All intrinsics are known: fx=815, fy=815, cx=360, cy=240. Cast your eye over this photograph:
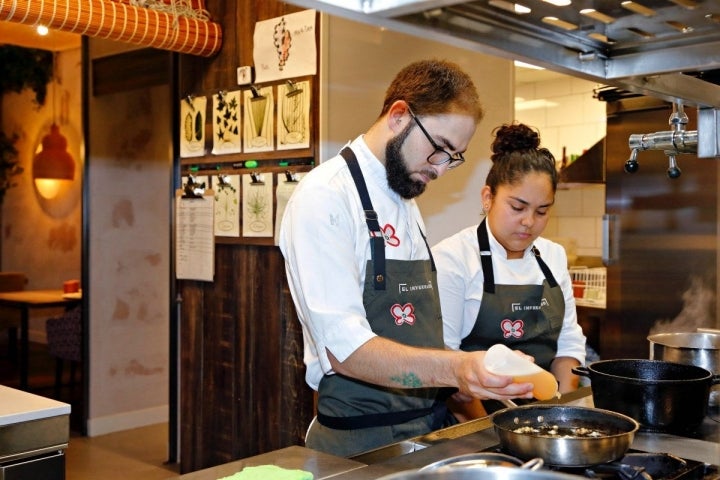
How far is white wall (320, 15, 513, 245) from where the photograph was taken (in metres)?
4.05

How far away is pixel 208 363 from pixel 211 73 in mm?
1666

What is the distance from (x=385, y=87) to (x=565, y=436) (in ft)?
9.73

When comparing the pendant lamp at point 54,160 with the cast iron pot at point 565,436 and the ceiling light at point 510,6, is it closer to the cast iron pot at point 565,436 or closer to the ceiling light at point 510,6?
the cast iron pot at point 565,436

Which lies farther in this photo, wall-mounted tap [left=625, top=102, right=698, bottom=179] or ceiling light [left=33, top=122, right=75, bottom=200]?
ceiling light [left=33, top=122, right=75, bottom=200]

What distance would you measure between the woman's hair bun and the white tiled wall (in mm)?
3790

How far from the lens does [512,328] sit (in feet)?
9.01

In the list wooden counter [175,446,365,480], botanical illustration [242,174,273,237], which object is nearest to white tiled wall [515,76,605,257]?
botanical illustration [242,174,273,237]

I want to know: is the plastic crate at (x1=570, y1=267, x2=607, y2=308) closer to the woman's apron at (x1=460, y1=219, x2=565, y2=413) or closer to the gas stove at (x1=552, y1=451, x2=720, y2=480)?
the woman's apron at (x1=460, y1=219, x2=565, y2=413)

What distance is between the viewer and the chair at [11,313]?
7.40m

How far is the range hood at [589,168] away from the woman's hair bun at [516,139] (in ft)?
7.87

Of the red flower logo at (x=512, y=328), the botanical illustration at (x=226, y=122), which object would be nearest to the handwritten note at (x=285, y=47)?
the botanical illustration at (x=226, y=122)

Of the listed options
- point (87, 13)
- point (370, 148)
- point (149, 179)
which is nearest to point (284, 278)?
point (87, 13)

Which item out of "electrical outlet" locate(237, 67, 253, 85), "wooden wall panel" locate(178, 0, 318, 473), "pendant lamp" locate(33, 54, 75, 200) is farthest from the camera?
"pendant lamp" locate(33, 54, 75, 200)

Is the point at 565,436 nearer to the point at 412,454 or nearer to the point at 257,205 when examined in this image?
the point at 412,454
